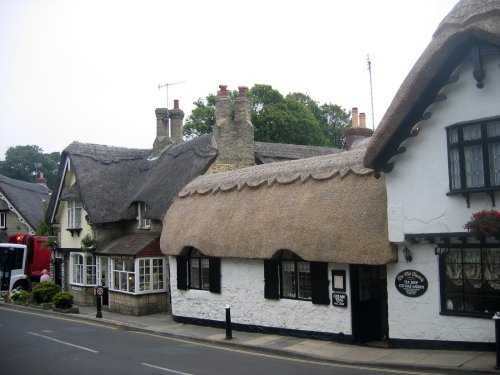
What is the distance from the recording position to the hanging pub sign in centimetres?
1370

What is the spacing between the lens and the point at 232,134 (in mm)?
27297

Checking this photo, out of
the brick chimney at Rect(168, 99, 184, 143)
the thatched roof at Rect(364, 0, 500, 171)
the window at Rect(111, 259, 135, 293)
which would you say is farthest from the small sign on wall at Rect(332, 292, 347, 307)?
the brick chimney at Rect(168, 99, 184, 143)

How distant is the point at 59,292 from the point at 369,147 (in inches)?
731

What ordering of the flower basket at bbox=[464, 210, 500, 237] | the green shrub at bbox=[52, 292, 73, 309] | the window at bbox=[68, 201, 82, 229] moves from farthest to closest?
the window at bbox=[68, 201, 82, 229], the green shrub at bbox=[52, 292, 73, 309], the flower basket at bbox=[464, 210, 500, 237]

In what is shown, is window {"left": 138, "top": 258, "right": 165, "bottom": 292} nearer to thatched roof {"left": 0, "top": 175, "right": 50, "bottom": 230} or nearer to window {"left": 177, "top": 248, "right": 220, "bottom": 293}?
window {"left": 177, "top": 248, "right": 220, "bottom": 293}

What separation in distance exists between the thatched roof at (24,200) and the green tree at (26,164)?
1586 inches

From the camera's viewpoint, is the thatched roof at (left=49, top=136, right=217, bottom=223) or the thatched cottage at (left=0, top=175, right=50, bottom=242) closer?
the thatched roof at (left=49, top=136, right=217, bottom=223)

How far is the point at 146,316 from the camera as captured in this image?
23.4m

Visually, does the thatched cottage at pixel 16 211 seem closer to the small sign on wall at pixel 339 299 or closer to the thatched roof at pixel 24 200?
the thatched roof at pixel 24 200

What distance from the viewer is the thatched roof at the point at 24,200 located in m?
45.7

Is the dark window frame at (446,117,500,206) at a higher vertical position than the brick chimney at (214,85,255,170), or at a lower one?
lower

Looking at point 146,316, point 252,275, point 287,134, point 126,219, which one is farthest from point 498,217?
point 287,134

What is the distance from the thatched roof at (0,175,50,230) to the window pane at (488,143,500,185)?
37990 millimetres

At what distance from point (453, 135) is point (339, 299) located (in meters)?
5.61
